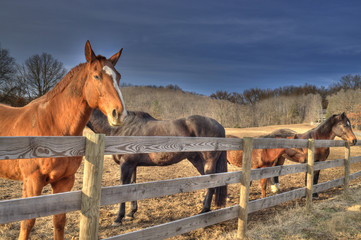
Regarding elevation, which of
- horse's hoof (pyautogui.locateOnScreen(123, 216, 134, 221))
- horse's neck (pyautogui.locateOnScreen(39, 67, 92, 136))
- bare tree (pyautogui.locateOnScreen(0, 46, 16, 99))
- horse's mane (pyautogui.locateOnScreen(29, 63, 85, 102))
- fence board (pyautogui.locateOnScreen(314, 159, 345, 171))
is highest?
bare tree (pyautogui.locateOnScreen(0, 46, 16, 99))

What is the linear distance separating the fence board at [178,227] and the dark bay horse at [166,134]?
1.22 metres

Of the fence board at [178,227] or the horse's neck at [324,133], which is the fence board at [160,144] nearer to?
the fence board at [178,227]

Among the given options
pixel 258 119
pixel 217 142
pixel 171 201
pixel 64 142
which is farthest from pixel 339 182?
pixel 258 119

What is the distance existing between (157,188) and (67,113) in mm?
1392

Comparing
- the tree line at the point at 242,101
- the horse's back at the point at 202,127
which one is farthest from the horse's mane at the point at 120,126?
the tree line at the point at 242,101

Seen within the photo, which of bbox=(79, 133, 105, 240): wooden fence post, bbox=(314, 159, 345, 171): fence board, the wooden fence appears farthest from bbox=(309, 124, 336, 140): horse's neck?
bbox=(79, 133, 105, 240): wooden fence post

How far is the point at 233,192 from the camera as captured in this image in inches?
278

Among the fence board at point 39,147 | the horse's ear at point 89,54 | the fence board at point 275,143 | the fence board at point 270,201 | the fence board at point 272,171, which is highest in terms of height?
the horse's ear at point 89,54

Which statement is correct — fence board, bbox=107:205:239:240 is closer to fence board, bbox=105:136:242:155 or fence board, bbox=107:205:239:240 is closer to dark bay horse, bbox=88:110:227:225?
fence board, bbox=105:136:242:155

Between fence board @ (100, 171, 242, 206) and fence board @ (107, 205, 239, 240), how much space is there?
366 millimetres

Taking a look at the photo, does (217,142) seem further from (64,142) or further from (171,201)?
(171,201)

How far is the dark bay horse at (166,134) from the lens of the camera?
5199 mm

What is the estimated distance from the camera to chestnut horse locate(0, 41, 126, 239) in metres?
2.85

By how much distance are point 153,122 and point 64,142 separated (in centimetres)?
374
